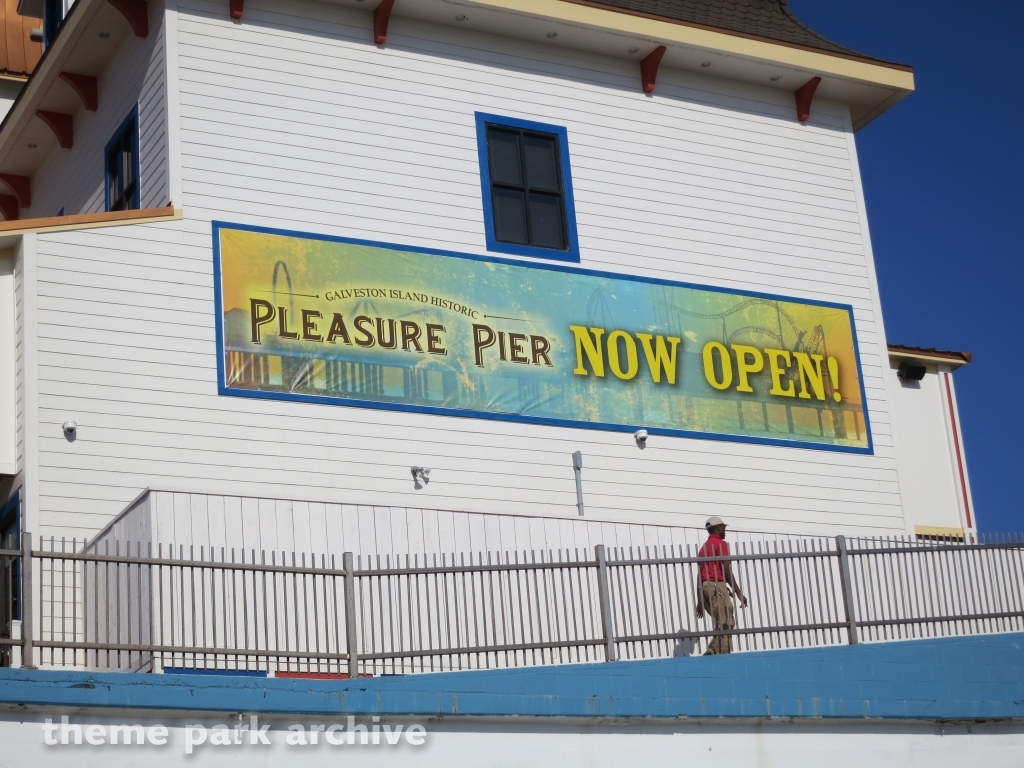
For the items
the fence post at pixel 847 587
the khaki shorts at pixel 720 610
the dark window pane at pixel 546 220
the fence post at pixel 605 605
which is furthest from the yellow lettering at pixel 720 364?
the fence post at pixel 605 605

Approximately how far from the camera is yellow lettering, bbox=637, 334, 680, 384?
73.8 feet

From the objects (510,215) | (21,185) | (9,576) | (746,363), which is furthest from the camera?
(21,185)

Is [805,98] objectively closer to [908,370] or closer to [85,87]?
[908,370]

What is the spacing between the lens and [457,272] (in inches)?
847

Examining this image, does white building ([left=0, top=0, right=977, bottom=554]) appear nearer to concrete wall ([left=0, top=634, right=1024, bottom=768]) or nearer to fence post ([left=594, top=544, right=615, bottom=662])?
fence post ([left=594, top=544, right=615, bottom=662])

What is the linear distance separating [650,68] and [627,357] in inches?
180

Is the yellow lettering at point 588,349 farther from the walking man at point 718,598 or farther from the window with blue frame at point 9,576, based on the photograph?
the window with blue frame at point 9,576

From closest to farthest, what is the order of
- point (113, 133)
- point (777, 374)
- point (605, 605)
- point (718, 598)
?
point (605, 605)
point (718, 598)
point (113, 133)
point (777, 374)

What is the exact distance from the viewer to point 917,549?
62.8ft

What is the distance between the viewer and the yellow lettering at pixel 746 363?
76.1 feet

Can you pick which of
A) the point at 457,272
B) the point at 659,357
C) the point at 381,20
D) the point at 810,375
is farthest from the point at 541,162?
the point at 810,375

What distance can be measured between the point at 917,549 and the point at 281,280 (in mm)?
8397

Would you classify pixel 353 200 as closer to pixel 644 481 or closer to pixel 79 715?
pixel 644 481

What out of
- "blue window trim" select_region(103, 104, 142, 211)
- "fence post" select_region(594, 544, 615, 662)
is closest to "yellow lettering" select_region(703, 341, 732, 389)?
"fence post" select_region(594, 544, 615, 662)
